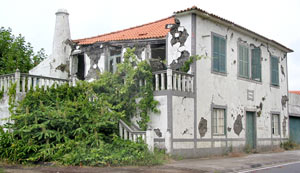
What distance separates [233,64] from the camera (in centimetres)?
1922

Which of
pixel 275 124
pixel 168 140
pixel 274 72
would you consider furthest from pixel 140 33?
pixel 275 124

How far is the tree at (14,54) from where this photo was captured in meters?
25.3

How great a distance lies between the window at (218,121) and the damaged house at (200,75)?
0.05 m

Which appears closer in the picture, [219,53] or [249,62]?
[219,53]

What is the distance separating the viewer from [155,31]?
18.9m

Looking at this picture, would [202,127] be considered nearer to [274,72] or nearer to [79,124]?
[79,124]

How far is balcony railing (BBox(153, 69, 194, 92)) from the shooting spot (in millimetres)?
15258

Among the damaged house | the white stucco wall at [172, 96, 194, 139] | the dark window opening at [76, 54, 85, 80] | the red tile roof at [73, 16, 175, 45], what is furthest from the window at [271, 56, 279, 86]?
the dark window opening at [76, 54, 85, 80]

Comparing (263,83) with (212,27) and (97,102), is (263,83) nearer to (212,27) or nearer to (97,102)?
(212,27)

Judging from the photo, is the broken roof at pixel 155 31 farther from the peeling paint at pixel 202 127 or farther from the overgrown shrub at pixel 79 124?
the peeling paint at pixel 202 127

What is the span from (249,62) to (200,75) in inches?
189

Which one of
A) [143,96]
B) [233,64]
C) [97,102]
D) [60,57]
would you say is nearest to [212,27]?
[233,64]

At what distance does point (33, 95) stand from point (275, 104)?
1452 cm

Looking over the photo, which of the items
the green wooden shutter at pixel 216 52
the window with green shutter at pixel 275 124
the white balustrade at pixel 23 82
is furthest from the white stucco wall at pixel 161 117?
the window with green shutter at pixel 275 124
